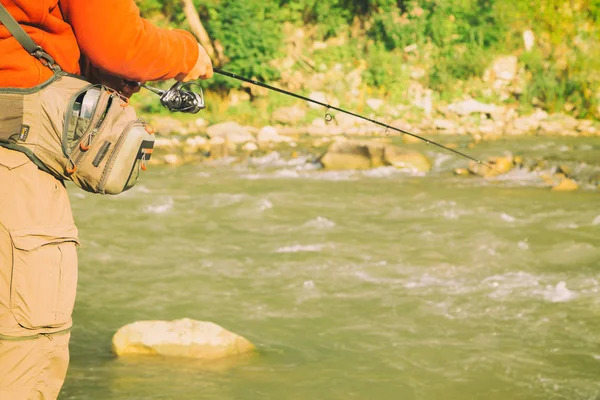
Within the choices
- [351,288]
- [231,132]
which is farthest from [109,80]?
[231,132]

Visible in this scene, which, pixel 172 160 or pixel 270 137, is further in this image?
pixel 270 137

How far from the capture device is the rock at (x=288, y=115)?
17625mm

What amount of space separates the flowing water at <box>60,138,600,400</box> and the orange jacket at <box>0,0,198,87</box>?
221cm

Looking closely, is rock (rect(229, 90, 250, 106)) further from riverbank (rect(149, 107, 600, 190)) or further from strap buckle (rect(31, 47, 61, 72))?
strap buckle (rect(31, 47, 61, 72))

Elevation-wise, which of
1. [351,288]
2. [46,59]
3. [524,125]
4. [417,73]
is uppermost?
[46,59]

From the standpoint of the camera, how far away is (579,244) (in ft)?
24.7

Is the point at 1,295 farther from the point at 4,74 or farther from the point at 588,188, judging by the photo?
the point at 588,188

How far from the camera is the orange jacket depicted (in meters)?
2.11

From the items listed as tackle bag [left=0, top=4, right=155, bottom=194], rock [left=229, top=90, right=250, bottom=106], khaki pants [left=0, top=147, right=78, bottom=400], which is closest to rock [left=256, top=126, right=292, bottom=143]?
rock [left=229, top=90, right=250, bottom=106]

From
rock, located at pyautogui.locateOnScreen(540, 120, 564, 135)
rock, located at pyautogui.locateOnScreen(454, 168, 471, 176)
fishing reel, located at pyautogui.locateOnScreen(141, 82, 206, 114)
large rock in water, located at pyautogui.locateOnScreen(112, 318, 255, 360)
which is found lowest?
rock, located at pyautogui.locateOnScreen(540, 120, 564, 135)

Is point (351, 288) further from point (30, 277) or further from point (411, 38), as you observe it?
point (411, 38)

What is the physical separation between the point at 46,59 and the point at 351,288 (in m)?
4.17

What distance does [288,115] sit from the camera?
17672 millimetres

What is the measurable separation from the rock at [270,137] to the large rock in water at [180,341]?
10904 millimetres
